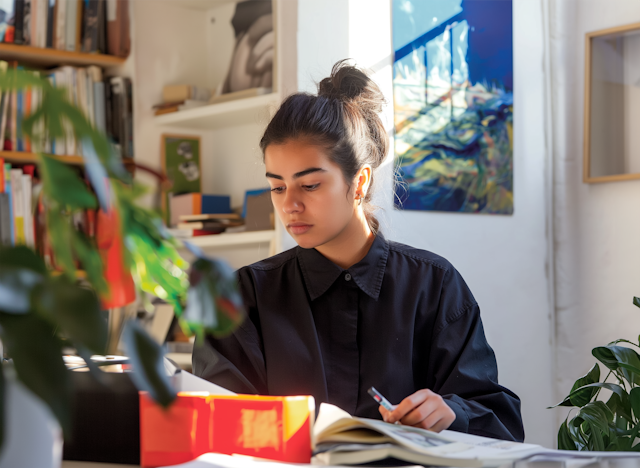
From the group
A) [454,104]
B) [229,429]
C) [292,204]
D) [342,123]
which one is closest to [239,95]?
[454,104]

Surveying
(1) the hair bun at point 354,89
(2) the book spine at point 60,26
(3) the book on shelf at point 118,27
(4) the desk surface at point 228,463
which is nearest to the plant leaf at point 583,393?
(1) the hair bun at point 354,89

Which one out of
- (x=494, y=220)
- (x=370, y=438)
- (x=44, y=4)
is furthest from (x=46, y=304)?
(x=44, y=4)

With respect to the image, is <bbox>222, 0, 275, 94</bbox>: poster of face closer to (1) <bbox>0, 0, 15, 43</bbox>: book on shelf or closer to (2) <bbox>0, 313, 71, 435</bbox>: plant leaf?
(1) <bbox>0, 0, 15, 43</bbox>: book on shelf

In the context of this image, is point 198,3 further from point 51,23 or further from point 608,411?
point 608,411

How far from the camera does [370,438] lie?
0.75 meters

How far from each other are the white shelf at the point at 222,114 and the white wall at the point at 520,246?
45 cm

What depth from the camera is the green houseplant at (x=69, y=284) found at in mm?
364

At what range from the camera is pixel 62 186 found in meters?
0.39

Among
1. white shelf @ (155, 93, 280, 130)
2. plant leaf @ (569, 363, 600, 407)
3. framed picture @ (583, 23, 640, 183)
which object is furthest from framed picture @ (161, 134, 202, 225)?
plant leaf @ (569, 363, 600, 407)

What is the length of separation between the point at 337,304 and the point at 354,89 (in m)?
0.52

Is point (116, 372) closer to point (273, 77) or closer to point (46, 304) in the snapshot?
point (46, 304)

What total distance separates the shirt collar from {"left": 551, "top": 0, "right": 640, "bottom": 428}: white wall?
57.6 inches

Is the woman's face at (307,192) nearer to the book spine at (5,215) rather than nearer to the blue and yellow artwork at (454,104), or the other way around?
the blue and yellow artwork at (454,104)

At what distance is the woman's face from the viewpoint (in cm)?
149
